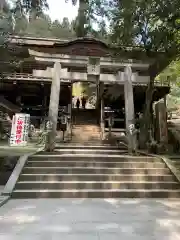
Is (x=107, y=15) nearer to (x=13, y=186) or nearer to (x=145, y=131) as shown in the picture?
(x=145, y=131)

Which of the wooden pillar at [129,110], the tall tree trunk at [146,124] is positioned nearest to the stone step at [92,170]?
the wooden pillar at [129,110]

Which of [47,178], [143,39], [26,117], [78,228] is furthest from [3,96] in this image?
[78,228]

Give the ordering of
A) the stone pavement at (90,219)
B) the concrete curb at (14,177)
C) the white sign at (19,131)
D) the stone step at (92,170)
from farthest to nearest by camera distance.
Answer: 1. the white sign at (19,131)
2. the stone step at (92,170)
3. the concrete curb at (14,177)
4. the stone pavement at (90,219)

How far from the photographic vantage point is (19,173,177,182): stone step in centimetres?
826

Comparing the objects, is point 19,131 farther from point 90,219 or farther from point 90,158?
point 90,219

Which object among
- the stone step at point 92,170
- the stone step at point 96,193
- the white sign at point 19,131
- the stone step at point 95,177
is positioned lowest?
the stone step at point 96,193

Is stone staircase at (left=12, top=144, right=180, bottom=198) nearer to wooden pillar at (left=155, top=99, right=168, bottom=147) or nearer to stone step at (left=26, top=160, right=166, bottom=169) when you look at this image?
stone step at (left=26, top=160, right=166, bottom=169)

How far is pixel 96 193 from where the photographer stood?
7594 millimetres

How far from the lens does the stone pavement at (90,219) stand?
4.51 m

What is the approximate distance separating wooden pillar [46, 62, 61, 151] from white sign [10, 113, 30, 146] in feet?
8.76

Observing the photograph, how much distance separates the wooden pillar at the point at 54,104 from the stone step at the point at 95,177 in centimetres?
247

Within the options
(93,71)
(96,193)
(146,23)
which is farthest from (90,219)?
(146,23)

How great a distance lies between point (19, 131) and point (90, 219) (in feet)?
28.1

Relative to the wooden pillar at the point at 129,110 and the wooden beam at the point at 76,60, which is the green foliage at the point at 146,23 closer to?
the wooden beam at the point at 76,60
